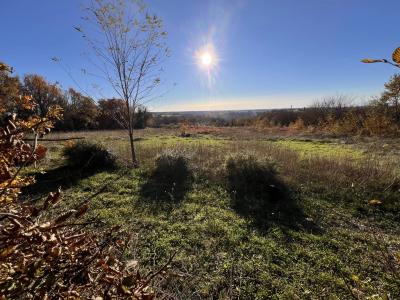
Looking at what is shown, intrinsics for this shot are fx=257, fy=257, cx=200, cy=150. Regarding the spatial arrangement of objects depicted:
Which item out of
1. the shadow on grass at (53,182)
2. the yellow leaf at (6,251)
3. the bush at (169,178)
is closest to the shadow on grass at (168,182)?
the bush at (169,178)

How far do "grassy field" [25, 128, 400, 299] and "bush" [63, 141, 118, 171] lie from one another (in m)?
0.41

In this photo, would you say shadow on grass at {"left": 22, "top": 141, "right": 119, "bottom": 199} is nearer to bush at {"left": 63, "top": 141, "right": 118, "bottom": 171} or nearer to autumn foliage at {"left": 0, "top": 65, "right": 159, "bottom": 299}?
bush at {"left": 63, "top": 141, "right": 118, "bottom": 171}

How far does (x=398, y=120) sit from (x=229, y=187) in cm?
1718

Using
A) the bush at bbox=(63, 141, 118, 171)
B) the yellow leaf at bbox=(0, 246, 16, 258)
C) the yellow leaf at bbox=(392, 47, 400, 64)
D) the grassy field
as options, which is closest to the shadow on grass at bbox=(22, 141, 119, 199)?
the bush at bbox=(63, 141, 118, 171)

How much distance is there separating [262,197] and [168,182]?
249cm

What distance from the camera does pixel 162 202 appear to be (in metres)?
5.55

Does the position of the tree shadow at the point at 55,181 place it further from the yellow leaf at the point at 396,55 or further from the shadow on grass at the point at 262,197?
the yellow leaf at the point at 396,55

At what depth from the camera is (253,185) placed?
6461mm

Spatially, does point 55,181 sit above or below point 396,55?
below

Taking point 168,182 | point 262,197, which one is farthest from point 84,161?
point 262,197

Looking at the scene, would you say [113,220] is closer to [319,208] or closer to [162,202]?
[162,202]

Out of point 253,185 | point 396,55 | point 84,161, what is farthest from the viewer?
point 84,161

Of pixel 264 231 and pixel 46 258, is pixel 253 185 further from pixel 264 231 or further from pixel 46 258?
pixel 46 258

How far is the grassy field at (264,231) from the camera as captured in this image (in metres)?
3.06
